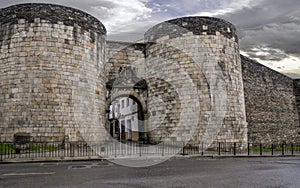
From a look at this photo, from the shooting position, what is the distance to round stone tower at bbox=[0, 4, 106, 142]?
14492 millimetres

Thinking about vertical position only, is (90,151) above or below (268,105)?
below

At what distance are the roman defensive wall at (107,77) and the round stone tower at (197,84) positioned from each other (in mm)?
52

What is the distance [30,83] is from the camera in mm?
14695

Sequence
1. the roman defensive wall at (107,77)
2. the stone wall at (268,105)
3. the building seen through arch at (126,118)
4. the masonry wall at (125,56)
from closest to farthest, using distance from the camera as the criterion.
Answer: the roman defensive wall at (107,77) → the masonry wall at (125,56) → the stone wall at (268,105) → the building seen through arch at (126,118)

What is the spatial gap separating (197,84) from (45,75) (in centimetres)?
765

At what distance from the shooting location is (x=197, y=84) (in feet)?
54.6

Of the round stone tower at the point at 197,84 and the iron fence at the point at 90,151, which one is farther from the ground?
the round stone tower at the point at 197,84

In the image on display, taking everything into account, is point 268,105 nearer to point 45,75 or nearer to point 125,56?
point 125,56

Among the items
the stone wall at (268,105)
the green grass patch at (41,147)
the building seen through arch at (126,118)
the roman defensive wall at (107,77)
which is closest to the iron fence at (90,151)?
the green grass patch at (41,147)

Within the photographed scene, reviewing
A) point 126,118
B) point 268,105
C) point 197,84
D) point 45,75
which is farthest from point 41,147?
point 126,118

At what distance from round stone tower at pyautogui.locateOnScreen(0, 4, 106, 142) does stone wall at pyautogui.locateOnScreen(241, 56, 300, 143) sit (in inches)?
460

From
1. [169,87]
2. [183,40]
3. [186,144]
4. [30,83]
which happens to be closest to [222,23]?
[183,40]

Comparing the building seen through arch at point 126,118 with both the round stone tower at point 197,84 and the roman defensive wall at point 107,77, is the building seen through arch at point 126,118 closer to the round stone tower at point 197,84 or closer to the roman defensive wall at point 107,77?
the roman defensive wall at point 107,77

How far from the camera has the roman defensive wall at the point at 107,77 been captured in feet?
48.4
